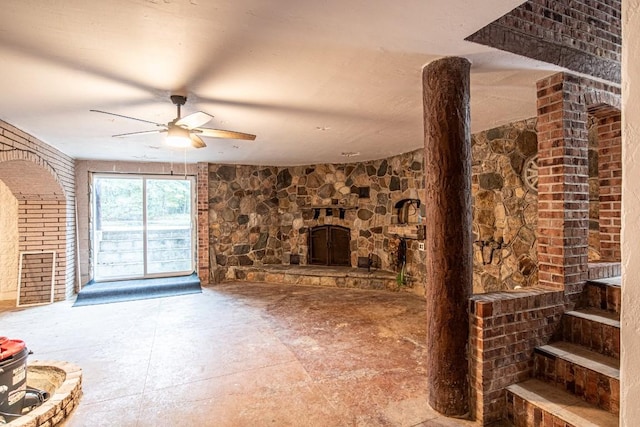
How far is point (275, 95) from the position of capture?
261 cm

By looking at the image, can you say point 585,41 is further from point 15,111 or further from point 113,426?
point 15,111

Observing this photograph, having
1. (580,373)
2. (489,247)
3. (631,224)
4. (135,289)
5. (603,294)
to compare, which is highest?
(631,224)

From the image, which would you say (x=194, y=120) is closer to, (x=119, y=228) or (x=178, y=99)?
(x=178, y=99)

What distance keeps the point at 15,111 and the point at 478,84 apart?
4.05 meters

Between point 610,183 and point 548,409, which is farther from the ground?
point 610,183

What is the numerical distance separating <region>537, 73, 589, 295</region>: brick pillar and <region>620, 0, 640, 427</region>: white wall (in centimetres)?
159

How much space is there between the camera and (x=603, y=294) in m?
2.27

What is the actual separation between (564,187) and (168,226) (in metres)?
6.13

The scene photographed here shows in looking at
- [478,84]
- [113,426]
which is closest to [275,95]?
[478,84]

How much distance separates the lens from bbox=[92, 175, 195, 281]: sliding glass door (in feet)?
19.2

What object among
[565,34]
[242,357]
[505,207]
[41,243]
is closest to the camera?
[565,34]

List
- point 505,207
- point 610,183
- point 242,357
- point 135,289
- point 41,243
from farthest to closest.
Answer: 1. point 135,289
2. point 41,243
3. point 505,207
4. point 242,357
5. point 610,183

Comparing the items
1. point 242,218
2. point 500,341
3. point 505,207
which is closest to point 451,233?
point 500,341

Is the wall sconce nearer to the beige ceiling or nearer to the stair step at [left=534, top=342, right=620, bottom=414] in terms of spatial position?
the beige ceiling
